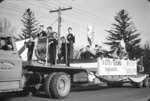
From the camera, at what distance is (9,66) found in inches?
313

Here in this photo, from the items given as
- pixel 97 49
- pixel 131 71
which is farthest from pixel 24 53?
pixel 131 71

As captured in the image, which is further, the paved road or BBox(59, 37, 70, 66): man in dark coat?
BBox(59, 37, 70, 66): man in dark coat

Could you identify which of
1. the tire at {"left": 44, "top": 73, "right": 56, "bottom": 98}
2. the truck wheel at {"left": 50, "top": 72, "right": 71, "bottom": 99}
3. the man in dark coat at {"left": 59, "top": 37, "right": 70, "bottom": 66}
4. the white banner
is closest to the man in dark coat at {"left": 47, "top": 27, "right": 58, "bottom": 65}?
the man in dark coat at {"left": 59, "top": 37, "right": 70, "bottom": 66}

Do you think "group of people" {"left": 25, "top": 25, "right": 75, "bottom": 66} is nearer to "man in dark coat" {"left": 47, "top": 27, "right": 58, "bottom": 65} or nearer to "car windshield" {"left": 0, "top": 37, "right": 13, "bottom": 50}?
"man in dark coat" {"left": 47, "top": 27, "right": 58, "bottom": 65}

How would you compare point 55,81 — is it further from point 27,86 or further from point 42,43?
point 42,43

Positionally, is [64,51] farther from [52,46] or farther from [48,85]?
[48,85]

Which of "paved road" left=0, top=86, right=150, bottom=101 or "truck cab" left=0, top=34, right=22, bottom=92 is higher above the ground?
"truck cab" left=0, top=34, right=22, bottom=92

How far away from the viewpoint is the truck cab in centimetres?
775

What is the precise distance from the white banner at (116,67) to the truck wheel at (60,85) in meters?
2.79

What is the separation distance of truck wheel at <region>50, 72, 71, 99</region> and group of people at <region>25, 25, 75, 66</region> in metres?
1.02

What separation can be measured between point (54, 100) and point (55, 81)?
2.17ft

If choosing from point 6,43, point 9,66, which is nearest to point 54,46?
point 6,43

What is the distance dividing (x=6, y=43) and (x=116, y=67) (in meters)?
6.62

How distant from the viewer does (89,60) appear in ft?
41.0
